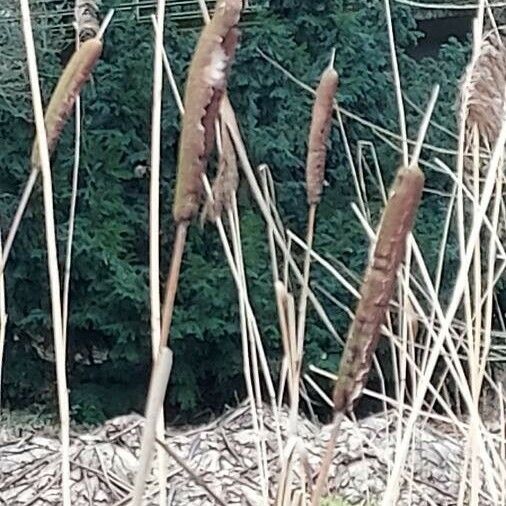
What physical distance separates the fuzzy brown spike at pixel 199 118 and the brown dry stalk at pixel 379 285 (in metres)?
0.07

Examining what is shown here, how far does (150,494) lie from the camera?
5.75 feet

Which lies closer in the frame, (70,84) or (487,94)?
(70,84)

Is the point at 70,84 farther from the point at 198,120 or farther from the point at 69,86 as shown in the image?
the point at 198,120

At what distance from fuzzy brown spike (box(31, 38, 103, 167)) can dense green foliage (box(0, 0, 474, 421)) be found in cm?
339

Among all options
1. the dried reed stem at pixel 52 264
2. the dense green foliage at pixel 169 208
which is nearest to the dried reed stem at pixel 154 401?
the dried reed stem at pixel 52 264

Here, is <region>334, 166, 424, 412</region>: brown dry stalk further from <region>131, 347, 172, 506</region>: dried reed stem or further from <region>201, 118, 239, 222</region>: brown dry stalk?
<region>201, 118, 239, 222</region>: brown dry stalk

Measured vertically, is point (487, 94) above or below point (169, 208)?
above

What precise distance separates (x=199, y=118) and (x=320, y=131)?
0.21m

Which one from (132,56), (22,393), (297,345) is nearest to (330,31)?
(132,56)

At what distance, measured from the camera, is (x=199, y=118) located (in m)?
0.41

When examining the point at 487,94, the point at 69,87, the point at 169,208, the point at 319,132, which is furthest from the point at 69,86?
the point at 169,208

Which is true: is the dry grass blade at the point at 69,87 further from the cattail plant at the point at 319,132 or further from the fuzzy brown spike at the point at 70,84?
the cattail plant at the point at 319,132

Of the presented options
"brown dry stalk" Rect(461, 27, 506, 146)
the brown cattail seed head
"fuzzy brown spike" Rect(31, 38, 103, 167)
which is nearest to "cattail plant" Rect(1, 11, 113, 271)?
"fuzzy brown spike" Rect(31, 38, 103, 167)

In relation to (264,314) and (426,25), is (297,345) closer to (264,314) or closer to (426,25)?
(264,314)
